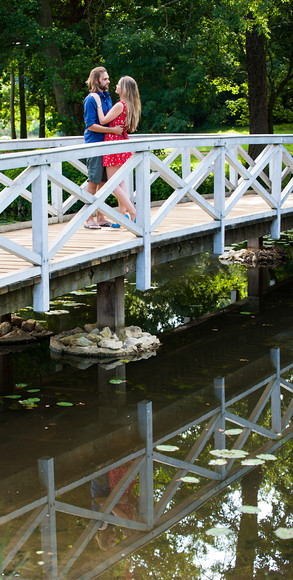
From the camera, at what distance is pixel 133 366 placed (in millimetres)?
8281

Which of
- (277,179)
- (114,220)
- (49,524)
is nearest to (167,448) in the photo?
(49,524)

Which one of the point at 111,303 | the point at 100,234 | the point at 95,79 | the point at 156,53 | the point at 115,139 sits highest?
the point at 156,53

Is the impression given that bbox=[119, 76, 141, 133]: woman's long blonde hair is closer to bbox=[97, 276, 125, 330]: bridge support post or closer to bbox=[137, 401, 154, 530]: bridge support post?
bbox=[97, 276, 125, 330]: bridge support post

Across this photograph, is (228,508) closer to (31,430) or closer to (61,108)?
(31,430)

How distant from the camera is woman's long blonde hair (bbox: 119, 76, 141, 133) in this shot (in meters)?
8.20

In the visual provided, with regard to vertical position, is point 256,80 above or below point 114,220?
above

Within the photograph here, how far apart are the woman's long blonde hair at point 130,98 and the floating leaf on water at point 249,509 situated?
4.48 meters

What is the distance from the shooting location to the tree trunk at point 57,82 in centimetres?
2180

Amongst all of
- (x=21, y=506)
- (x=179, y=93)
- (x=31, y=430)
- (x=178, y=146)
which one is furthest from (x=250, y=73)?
(x=21, y=506)

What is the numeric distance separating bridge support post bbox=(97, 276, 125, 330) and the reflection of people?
3.19 metres

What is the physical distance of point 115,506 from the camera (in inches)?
203

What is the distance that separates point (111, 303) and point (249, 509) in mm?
4020

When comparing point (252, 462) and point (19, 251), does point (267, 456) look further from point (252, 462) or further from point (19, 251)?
point (19, 251)

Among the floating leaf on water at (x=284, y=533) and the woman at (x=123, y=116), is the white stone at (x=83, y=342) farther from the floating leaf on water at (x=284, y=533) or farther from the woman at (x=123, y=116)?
the floating leaf on water at (x=284, y=533)
